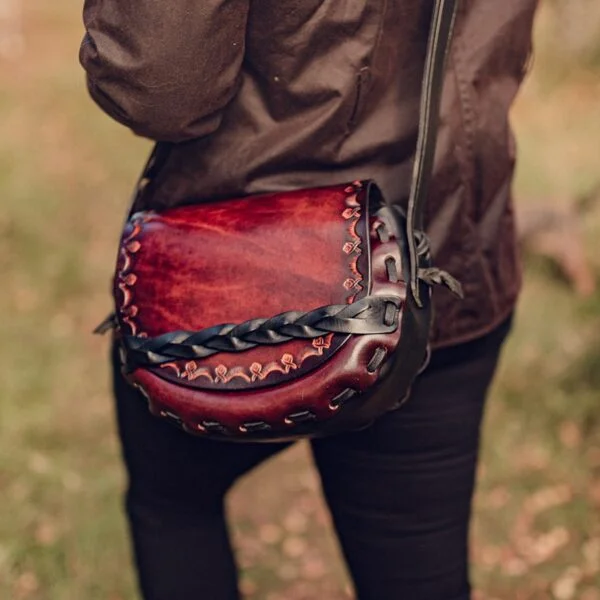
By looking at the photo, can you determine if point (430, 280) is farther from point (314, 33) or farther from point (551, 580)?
point (551, 580)

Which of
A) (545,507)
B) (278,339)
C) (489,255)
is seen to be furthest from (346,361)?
(545,507)

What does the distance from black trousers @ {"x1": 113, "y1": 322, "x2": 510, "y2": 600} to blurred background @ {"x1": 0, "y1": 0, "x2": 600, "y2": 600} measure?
1.48 m

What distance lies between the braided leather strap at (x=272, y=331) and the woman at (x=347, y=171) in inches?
6.6

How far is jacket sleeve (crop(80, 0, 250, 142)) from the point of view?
3.94 ft

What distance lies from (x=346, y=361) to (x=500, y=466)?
255 cm

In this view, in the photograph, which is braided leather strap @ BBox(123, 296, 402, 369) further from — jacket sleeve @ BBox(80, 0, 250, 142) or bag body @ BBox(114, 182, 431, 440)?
jacket sleeve @ BBox(80, 0, 250, 142)

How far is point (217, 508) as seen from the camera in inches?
62.6

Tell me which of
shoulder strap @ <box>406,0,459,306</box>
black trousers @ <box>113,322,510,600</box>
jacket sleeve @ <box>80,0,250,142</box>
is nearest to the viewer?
jacket sleeve @ <box>80,0,250,142</box>

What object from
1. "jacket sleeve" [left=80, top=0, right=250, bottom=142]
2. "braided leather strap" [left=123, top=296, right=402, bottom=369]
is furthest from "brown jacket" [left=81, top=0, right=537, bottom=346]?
"braided leather strap" [left=123, top=296, right=402, bottom=369]

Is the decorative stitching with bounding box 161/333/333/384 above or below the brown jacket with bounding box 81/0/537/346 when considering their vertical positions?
below

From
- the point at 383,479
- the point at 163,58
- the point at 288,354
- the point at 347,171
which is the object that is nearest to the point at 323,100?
the point at 347,171

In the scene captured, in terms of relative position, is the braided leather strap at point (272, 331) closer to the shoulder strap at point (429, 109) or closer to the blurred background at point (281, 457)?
the shoulder strap at point (429, 109)

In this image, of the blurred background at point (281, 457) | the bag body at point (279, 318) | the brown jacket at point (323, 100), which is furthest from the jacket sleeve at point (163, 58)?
the blurred background at point (281, 457)

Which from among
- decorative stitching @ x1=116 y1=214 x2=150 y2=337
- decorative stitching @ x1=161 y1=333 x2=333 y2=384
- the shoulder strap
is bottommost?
decorative stitching @ x1=161 y1=333 x2=333 y2=384
